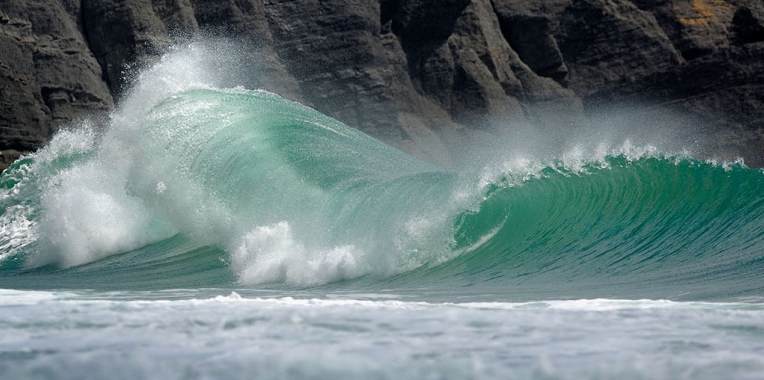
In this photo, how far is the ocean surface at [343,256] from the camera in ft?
11.7

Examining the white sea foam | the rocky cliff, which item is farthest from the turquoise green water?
the rocky cliff

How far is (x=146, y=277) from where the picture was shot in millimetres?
8672

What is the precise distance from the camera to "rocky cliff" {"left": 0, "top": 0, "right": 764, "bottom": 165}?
19922mm

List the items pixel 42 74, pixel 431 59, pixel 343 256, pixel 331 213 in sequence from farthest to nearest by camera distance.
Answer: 1. pixel 431 59
2. pixel 42 74
3. pixel 331 213
4. pixel 343 256

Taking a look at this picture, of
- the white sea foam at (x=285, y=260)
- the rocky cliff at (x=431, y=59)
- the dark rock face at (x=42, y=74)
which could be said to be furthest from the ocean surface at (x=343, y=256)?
the rocky cliff at (x=431, y=59)

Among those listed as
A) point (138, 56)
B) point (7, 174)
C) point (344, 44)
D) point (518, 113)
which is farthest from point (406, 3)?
point (7, 174)

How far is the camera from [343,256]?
8.13 meters

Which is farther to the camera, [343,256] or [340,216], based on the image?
[340,216]

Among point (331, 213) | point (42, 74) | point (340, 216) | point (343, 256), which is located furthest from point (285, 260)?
point (42, 74)

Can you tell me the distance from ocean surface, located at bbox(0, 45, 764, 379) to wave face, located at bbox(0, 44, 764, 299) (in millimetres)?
30

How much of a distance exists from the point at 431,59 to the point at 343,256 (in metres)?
16.4

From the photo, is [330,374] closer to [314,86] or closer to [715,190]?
[715,190]

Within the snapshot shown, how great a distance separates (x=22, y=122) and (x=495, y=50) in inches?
485

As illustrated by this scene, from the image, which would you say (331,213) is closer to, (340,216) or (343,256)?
(340,216)
